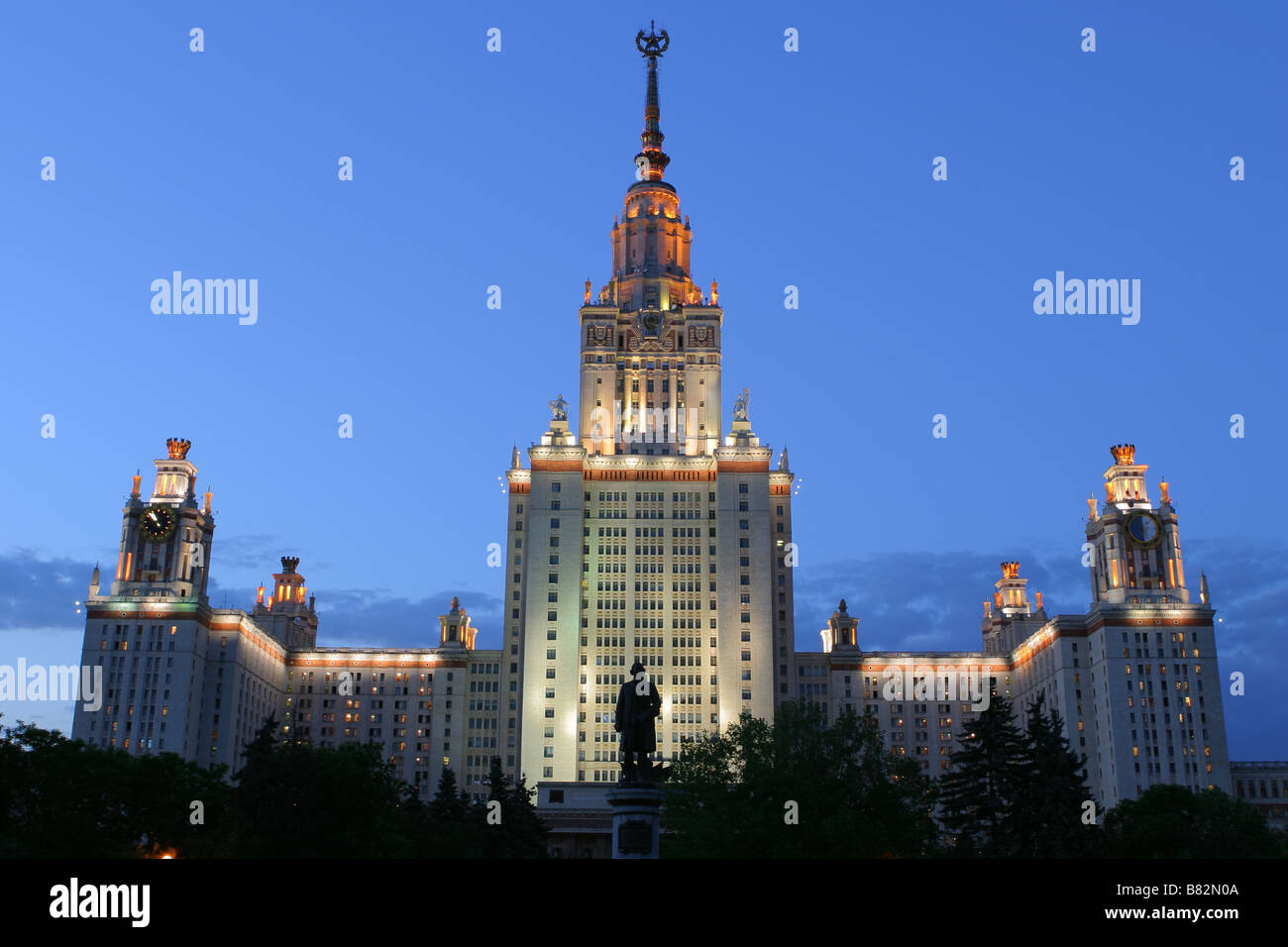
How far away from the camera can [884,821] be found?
85.9 meters

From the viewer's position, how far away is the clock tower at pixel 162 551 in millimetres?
182625

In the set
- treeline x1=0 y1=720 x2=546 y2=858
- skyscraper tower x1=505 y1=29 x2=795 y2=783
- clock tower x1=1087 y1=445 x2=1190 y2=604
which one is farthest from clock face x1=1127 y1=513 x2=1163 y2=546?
treeline x1=0 y1=720 x2=546 y2=858

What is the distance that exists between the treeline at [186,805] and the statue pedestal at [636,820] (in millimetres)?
31969

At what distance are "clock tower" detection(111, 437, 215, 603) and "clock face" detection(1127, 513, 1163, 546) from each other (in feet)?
438

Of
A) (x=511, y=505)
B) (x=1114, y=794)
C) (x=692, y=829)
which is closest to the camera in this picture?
(x=692, y=829)

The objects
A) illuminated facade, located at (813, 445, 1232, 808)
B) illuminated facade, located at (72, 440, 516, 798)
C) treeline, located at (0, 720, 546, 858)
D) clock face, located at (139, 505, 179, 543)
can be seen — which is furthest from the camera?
clock face, located at (139, 505, 179, 543)

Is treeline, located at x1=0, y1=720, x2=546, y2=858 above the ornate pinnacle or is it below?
below

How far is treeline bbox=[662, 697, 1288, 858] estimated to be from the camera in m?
81.5

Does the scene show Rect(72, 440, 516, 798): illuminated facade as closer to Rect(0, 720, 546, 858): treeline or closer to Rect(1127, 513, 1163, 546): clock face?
Rect(0, 720, 546, 858): treeline

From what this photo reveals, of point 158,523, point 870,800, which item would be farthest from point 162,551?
point 870,800
